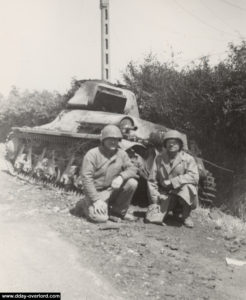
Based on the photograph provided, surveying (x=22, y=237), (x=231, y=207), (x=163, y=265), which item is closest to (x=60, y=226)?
(x=22, y=237)

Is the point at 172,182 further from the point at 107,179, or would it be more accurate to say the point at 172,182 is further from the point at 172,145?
the point at 107,179

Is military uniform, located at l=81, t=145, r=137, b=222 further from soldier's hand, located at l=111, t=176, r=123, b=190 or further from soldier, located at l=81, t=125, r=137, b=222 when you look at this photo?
soldier's hand, located at l=111, t=176, r=123, b=190

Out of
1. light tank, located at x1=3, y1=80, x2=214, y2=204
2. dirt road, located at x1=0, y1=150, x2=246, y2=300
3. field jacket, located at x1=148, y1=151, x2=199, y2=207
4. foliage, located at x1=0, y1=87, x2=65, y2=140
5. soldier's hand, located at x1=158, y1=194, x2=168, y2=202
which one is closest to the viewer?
dirt road, located at x1=0, y1=150, x2=246, y2=300

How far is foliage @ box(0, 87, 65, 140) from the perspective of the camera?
17.9 meters

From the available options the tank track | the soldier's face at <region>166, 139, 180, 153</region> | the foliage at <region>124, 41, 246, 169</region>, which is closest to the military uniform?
the soldier's face at <region>166, 139, 180, 153</region>

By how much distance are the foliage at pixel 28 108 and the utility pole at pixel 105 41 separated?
10.9 feet

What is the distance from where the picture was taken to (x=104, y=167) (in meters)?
6.39

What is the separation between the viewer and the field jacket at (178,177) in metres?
6.32

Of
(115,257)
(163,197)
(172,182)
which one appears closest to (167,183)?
(172,182)

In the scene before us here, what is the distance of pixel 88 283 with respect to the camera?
391cm

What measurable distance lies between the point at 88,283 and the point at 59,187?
17.5ft

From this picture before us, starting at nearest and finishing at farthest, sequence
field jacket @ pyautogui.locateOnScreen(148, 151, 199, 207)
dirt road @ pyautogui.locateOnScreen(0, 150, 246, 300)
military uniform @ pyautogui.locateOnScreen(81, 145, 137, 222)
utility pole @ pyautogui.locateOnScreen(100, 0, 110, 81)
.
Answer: dirt road @ pyautogui.locateOnScreen(0, 150, 246, 300) → military uniform @ pyautogui.locateOnScreen(81, 145, 137, 222) → field jacket @ pyautogui.locateOnScreen(148, 151, 199, 207) → utility pole @ pyautogui.locateOnScreen(100, 0, 110, 81)

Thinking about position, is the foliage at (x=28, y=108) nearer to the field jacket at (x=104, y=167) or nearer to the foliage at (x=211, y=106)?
the foliage at (x=211, y=106)

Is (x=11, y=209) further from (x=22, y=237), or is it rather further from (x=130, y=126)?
(x=130, y=126)
